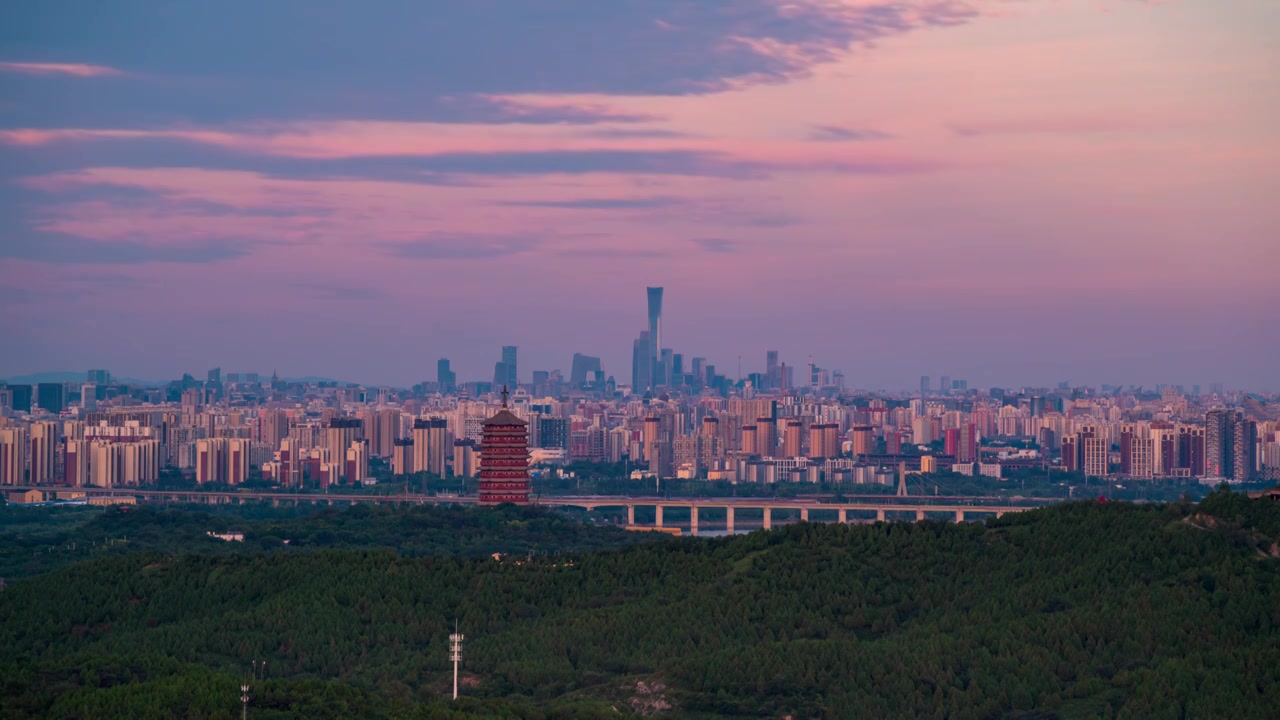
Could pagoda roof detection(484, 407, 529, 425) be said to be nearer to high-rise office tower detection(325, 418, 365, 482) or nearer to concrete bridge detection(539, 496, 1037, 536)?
concrete bridge detection(539, 496, 1037, 536)

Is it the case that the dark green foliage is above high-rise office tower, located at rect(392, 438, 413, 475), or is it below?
below

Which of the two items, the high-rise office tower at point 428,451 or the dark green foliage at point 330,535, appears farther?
the high-rise office tower at point 428,451

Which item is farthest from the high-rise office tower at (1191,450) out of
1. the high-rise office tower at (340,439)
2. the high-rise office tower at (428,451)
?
the high-rise office tower at (340,439)

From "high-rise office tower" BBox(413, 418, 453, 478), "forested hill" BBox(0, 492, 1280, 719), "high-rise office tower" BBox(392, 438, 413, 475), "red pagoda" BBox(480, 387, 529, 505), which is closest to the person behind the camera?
"forested hill" BBox(0, 492, 1280, 719)

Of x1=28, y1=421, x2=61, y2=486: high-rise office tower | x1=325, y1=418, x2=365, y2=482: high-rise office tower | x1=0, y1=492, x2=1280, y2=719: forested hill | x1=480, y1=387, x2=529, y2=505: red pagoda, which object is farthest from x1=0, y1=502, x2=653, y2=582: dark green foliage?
x1=325, y1=418, x2=365, y2=482: high-rise office tower

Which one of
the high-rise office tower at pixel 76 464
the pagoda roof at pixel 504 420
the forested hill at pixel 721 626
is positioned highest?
the pagoda roof at pixel 504 420

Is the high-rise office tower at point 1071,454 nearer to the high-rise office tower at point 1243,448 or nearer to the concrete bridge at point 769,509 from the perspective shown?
the high-rise office tower at point 1243,448
